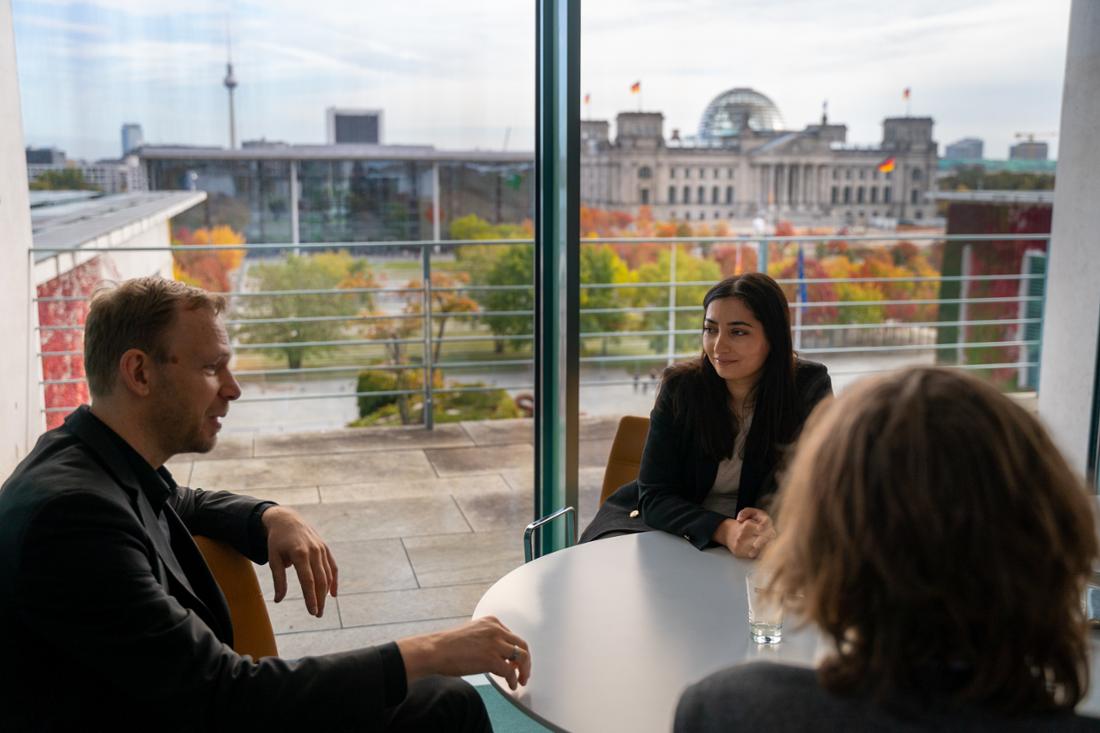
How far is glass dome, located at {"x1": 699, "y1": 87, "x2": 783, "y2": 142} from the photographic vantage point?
10.4 ft

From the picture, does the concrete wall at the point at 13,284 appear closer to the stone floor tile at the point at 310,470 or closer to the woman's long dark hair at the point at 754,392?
the stone floor tile at the point at 310,470

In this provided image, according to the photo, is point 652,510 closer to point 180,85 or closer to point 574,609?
point 574,609

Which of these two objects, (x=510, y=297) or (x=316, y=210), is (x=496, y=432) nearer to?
(x=510, y=297)

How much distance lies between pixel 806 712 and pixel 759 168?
2797 mm

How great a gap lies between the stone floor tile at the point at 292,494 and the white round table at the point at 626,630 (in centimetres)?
197

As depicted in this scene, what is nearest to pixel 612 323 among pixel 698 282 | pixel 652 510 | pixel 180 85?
pixel 698 282

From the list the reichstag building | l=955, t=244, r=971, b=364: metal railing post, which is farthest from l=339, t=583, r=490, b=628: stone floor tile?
l=955, t=244, r=971, b=364: metal railing post

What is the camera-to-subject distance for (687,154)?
10.2ft

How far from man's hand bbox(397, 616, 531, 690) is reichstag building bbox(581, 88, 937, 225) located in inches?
71.1

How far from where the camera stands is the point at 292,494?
3459 millimetres

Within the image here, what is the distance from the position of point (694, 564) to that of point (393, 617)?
4.58ft

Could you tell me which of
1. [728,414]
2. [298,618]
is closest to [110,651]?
[728,414]

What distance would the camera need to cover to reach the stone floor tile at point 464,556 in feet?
9.96

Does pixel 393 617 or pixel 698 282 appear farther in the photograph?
pixel 698 282
